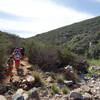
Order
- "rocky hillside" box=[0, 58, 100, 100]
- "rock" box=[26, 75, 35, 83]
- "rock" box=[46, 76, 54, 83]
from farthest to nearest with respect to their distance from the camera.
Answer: "rock" box=[46, 76, 54, 83]
"rock" box=[26, 75, 35, 83]
"rocky hillside" box=[0, 58, 100, 100]

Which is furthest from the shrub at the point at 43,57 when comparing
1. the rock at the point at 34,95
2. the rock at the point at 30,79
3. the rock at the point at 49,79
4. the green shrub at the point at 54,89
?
the rock at the point at 34,95

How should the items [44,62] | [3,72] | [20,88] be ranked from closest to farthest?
[20,88], [3,72], [44,62]

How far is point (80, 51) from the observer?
85.7 ft

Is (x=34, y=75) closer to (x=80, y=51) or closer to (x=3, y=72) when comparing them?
(x=3, y=72)

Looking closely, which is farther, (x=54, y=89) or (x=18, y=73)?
(x=18, y=73)

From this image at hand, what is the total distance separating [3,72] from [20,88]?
172 cm

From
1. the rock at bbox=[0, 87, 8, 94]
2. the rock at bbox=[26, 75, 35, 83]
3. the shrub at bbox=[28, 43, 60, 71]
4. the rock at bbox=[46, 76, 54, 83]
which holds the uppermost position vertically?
the shrub at bbox=[28, 43, 60, 71]

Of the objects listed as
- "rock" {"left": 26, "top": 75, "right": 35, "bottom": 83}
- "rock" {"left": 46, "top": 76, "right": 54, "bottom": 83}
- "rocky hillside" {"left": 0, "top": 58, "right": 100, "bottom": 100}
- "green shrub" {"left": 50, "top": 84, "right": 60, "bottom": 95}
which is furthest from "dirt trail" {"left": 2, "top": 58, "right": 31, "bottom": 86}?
"green shrub" {"left": 50, "top": 84, "right": 60, "bottom": 95}

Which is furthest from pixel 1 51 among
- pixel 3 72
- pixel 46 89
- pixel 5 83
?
pixel 46 89

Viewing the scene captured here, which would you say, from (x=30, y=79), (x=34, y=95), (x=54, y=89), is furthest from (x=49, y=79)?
(x=34, y=95)

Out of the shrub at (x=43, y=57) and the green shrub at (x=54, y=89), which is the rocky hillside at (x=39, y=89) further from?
the shrub at (x=43, y=57)

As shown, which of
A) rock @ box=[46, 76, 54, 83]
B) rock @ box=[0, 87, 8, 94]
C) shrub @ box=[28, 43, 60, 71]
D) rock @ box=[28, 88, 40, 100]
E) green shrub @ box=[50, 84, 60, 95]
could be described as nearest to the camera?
rock @ box=[28, 88, 40, 100]

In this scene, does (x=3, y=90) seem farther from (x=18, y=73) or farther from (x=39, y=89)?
(x=39, y=89)

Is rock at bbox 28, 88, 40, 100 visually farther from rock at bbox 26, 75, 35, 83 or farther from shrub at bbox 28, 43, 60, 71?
shrub at bbox 28, 43, 60, 71
